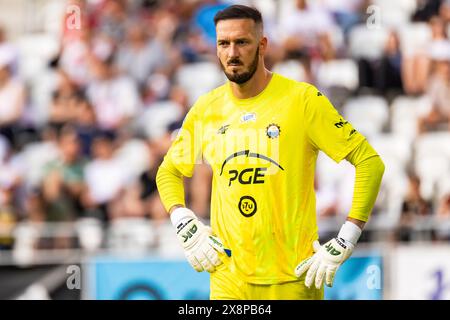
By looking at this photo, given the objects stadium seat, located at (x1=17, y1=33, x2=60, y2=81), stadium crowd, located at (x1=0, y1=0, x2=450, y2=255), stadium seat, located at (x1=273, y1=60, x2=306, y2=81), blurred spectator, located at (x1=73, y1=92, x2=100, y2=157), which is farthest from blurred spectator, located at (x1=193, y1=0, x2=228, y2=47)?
stadium seat, located at (x1=17, y1=33, x2=60, y2=81)

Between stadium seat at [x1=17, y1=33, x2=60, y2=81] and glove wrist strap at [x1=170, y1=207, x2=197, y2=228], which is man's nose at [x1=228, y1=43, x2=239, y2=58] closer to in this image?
glove wrist strap at [x1=170, y1=207, x2=197, y2=228]

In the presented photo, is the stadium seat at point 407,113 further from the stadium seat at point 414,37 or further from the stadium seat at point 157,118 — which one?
the stadium seat at point 157,118

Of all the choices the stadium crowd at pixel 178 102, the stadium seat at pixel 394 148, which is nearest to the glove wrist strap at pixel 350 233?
the stadium crowd at pixel 178 102

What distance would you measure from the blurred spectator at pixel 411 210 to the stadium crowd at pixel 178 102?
16mm

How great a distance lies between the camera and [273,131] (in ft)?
22.3

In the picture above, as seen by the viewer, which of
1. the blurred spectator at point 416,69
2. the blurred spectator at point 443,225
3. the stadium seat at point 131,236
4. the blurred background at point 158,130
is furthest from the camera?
the blurred spectator at point 416,69

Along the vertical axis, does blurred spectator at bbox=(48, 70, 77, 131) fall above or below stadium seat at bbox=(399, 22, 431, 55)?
below

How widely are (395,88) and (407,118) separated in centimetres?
43

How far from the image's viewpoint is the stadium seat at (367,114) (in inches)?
527

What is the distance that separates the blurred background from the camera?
11984mm

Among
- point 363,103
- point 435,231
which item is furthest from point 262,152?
point 363,103

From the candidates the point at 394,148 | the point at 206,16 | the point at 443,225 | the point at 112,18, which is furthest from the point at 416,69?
the point at 112,18

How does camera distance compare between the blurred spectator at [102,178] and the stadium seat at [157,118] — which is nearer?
the blurred spectator at [102,178]

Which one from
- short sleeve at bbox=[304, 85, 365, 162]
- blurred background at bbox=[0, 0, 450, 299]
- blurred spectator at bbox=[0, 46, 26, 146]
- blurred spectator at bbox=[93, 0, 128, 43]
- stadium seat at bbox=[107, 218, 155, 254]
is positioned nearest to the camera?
short sleeve at bbox=[304, 85, 365, 162]
